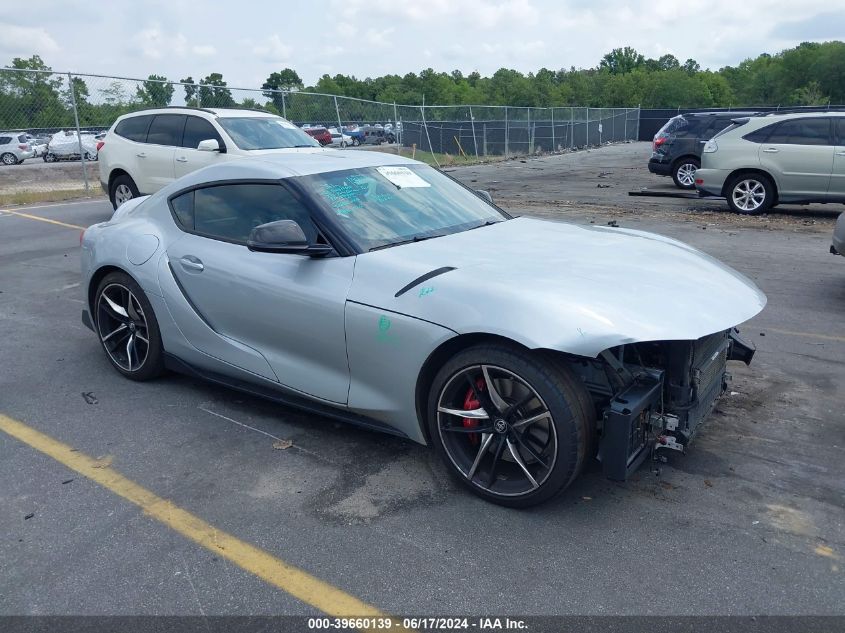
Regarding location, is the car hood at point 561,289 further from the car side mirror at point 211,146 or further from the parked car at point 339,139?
the parked car at point 339,139

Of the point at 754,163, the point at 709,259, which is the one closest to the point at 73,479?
the point at 709,259

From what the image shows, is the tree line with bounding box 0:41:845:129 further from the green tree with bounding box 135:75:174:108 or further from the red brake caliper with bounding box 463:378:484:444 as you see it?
the red brake caliper with bounding box 463:378:484:444

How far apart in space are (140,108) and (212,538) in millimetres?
17495

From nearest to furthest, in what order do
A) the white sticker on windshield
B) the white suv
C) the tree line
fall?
the white sticker on windshield → the white suv → the tree line

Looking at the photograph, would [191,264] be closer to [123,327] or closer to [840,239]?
[123,327]

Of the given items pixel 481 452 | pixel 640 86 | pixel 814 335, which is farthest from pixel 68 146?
pixel 640 86

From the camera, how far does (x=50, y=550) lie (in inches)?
118

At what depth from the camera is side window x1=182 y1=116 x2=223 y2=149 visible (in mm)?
10766

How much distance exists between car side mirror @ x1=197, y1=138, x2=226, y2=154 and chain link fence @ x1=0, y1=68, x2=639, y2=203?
6317 millimetres

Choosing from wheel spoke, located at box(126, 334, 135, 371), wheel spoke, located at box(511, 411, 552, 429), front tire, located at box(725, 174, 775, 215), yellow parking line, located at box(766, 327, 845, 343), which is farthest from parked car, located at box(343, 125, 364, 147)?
wheel spoke, located at box(511, 411, 552, 429)

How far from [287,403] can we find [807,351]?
3.79m

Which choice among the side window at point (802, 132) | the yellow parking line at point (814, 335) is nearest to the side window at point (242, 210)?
the yellow parking line at point (814, 335)

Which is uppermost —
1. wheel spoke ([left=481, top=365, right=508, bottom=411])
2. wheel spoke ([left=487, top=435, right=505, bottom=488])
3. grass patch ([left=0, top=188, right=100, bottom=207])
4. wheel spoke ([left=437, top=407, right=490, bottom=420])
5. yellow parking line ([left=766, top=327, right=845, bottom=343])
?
grass patch ([left=0, top=188, right=100, bottom=207])

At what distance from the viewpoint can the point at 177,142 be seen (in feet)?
36.3
